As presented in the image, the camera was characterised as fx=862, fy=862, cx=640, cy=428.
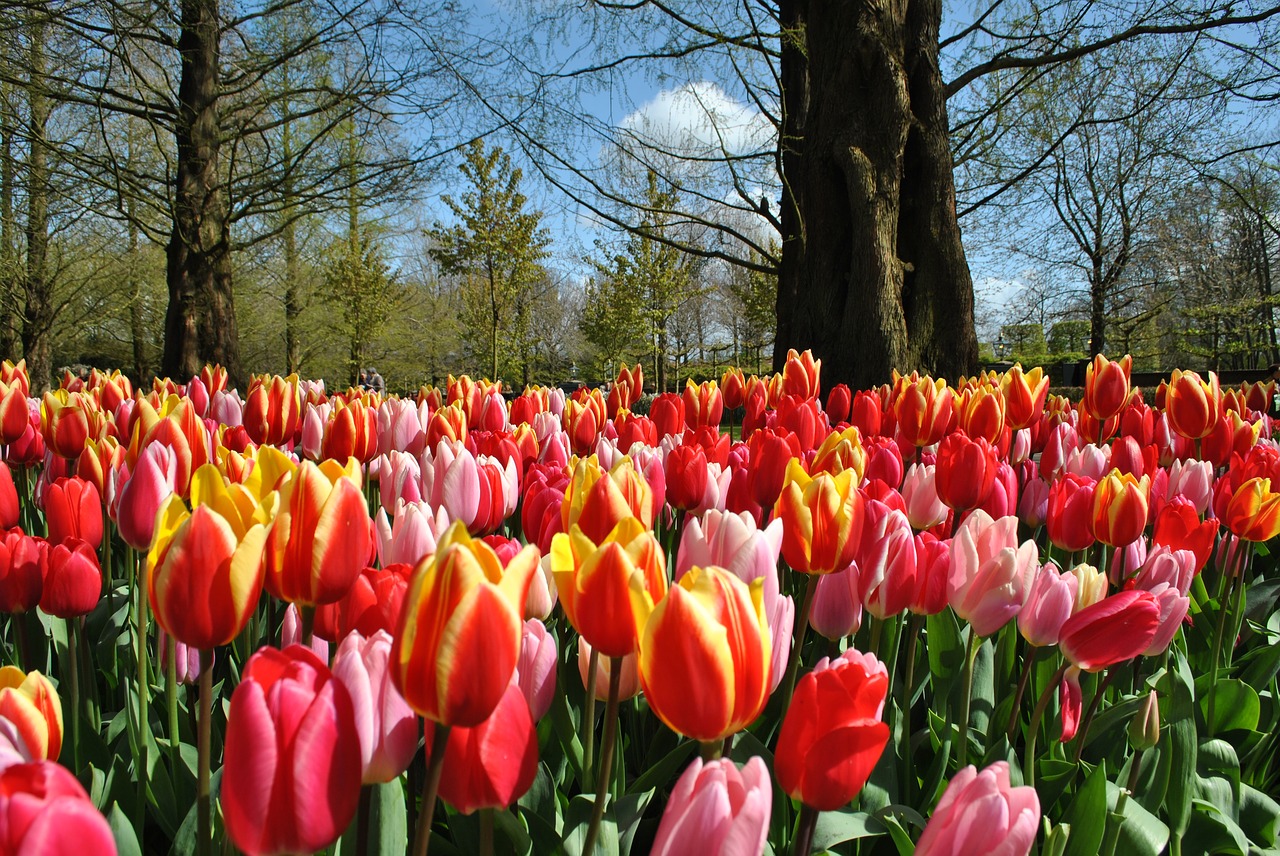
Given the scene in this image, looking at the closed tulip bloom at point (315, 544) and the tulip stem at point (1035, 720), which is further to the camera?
the tulip stem at point (1035, 720)

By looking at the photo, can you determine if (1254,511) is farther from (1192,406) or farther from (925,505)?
(1192,406)

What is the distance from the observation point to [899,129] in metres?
5.21

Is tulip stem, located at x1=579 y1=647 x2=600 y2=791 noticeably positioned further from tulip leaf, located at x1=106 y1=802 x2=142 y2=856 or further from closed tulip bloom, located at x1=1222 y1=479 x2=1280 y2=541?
closed tulip bloom, located at x1=1222 y1=479 x2=1280 y2=541

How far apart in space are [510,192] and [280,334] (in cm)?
788

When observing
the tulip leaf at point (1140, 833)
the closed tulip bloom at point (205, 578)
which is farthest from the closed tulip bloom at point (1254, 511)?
the closed tulip bloom at point (205, 578)

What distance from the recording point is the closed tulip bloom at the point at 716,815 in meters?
0.54

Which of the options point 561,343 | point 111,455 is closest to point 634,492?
point 111,455

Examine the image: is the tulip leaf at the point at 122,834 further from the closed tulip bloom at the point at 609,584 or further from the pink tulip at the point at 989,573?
the pink tulip at the point at 989,573

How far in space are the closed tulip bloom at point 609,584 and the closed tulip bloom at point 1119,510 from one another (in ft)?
3.32

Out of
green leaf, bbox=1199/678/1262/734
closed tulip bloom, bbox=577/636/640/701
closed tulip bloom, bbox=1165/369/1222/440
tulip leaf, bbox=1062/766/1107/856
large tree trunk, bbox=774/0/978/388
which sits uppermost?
large tree trunk, bbox=774/0/978/388

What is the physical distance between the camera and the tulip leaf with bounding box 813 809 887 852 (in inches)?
38.6

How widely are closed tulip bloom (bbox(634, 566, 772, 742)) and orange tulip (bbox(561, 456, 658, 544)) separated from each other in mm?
339

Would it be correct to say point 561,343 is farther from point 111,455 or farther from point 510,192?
point 111,455

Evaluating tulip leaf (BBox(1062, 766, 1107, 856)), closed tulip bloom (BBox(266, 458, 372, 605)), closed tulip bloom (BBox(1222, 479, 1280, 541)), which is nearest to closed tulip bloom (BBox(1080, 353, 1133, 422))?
closed tulip bloom (BBox(1222, 479, 1280, 541))
